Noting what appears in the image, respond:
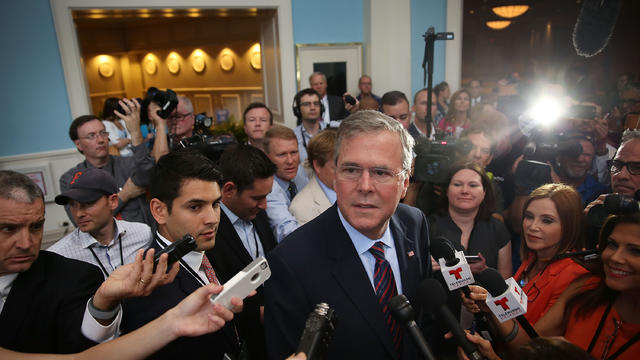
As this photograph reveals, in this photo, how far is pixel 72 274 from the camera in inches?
50.7

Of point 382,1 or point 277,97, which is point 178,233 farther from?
point 382,1

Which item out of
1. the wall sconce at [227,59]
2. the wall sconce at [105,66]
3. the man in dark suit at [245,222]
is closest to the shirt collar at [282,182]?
the man in dark suit at [245,222]

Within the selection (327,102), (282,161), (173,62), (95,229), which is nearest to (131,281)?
(95,229)

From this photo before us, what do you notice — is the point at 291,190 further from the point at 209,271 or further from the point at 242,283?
the point at 242,283

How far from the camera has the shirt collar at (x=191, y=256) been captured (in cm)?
156

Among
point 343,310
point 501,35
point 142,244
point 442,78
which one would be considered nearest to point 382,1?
point 442,78

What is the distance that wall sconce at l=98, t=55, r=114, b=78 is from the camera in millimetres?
11250

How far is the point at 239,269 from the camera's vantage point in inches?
77.0

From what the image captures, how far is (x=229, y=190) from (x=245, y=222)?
0.21 m

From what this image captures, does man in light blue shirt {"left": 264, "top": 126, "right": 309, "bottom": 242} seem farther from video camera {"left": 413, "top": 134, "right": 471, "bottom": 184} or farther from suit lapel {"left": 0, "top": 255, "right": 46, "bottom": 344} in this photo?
suit lapel {"left": 0, "top": 255, "right": 46, "bottom": 344}

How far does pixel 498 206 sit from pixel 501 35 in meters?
14.2

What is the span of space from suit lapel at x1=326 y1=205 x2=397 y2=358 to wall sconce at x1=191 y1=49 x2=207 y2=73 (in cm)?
1057

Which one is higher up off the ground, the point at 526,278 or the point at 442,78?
the point at 442,78

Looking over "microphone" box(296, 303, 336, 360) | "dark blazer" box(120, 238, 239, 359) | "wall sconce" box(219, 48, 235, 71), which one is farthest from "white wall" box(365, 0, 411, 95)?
"microphone" box(296, 303, 336, 360)
